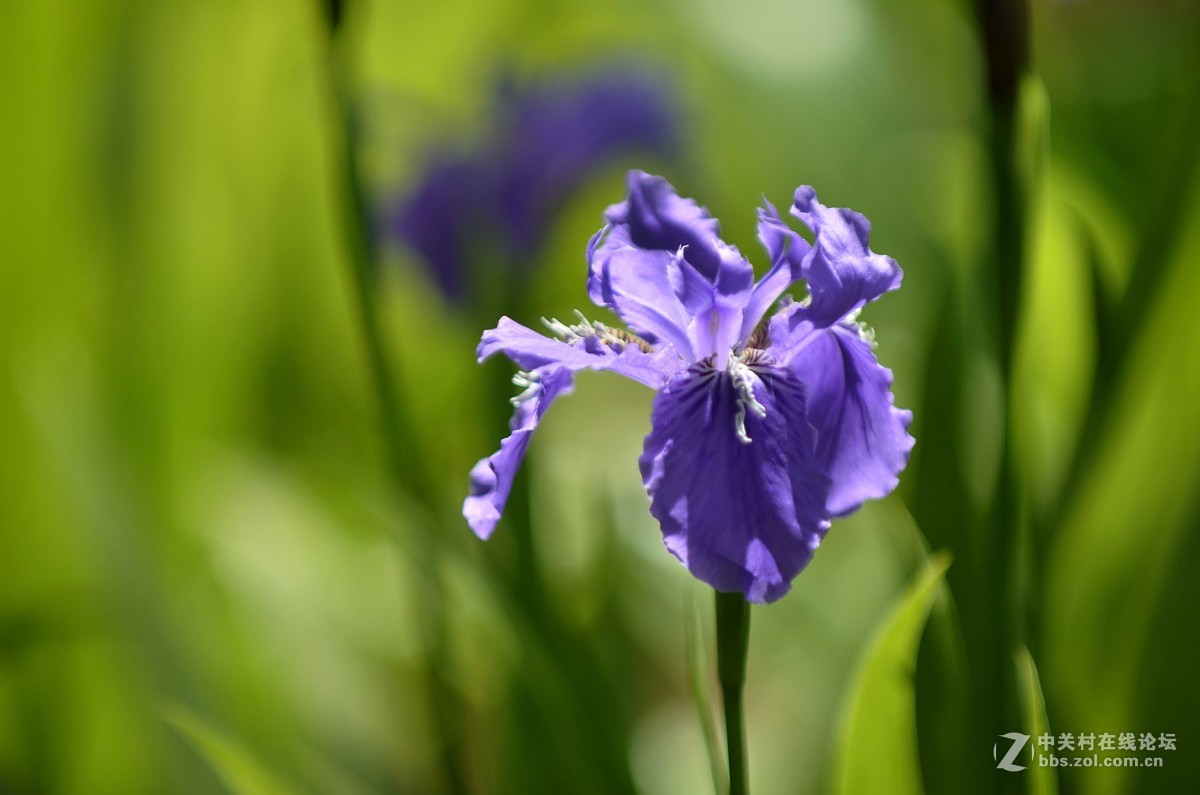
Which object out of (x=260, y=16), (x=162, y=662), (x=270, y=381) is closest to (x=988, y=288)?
(x=162, y=662)

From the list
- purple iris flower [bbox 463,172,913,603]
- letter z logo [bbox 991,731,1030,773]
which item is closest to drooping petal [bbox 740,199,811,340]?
purple iris flower [bbox 463,172,913,603]

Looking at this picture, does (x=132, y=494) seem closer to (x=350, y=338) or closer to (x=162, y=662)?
(x=162, y=662)

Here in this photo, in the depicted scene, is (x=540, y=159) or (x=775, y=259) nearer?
(x=775, y=259)

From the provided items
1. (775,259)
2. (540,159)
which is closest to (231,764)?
(775,259)

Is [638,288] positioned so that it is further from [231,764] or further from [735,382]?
[231,764]

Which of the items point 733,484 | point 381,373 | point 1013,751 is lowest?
point 1013,751
